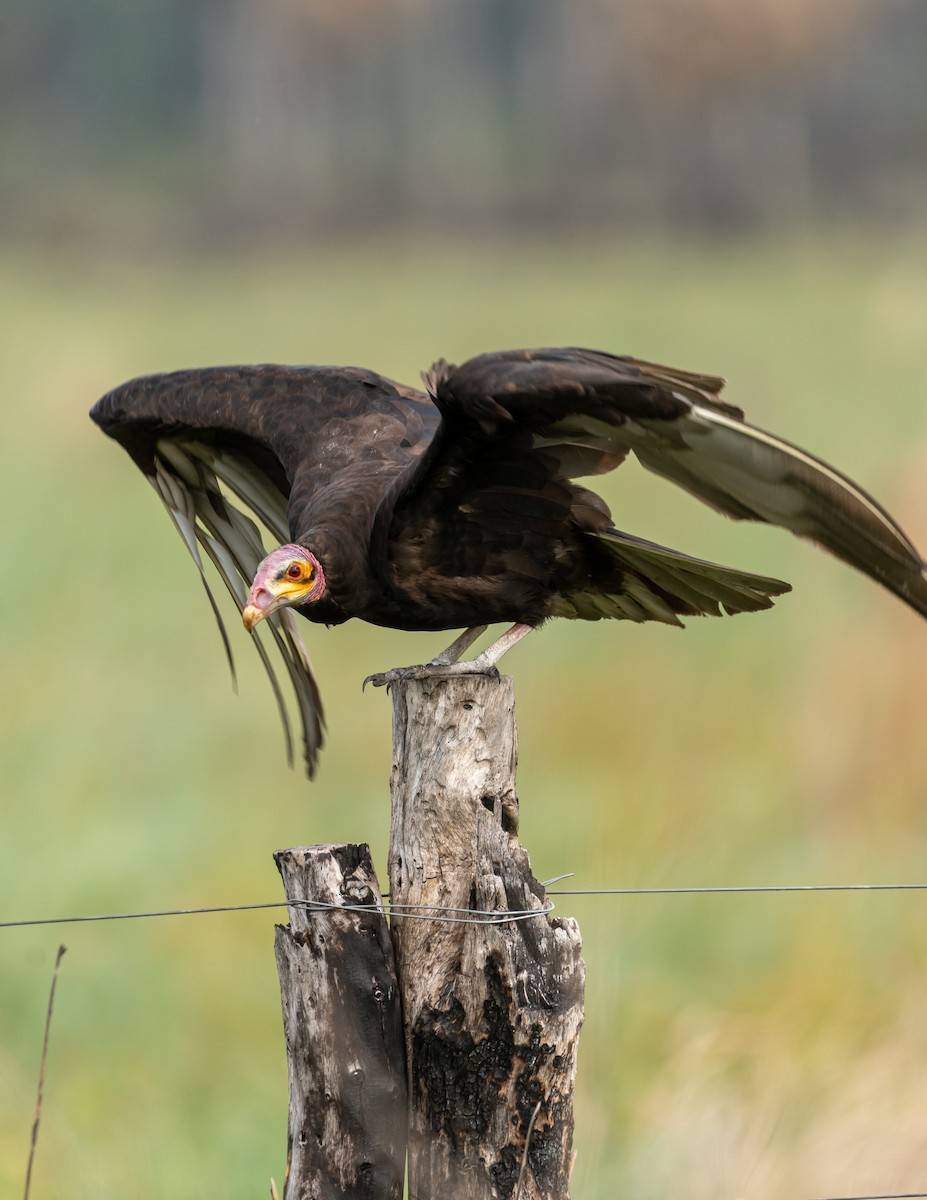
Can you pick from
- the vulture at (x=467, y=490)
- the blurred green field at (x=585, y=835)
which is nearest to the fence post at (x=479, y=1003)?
the vulture at (x=467, y=490)

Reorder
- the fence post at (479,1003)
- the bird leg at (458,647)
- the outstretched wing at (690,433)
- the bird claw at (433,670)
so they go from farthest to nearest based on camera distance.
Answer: the bird leg at (458,647) → the bird claw at (433,670) → the outstretched wing at (690,433) → the fence post at (479,1003)

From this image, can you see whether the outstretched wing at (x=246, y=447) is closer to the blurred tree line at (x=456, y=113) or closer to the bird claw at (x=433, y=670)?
the bird claw at (x=433, y=670)

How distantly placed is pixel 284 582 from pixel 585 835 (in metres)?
3.77

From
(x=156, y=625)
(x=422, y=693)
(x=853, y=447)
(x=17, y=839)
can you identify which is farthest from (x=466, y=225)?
(x=422, y=693)

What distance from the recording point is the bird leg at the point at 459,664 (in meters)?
3.35

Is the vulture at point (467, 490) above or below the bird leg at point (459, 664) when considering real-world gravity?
above

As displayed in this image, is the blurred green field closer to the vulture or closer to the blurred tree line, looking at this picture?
the vulture

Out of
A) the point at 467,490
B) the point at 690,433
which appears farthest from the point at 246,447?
the point at 690,433

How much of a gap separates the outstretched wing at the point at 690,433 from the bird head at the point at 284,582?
0.44 m

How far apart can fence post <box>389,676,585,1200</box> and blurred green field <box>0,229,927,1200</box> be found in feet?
3.19

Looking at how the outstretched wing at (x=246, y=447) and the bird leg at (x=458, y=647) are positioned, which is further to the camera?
the outstretched wing at (x=246, y=447)

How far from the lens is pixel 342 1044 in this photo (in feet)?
9.02

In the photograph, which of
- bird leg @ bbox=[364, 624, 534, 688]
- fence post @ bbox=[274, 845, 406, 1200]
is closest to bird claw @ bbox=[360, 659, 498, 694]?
bird leg @ bbox=[364, 624, 534, 688]

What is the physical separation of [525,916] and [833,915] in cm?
457
